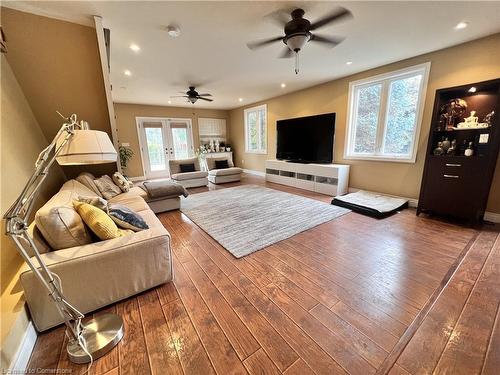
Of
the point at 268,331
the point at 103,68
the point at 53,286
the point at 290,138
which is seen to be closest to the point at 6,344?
the point at 53,286

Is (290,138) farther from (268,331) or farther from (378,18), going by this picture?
(268,331)

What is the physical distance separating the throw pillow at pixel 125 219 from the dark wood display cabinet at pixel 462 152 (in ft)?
13.2

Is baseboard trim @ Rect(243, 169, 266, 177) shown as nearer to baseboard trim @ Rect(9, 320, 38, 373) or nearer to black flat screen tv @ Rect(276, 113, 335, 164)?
black flat screen tv @ Rect(276, 113, 335, 164)

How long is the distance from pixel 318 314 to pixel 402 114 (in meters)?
3.95

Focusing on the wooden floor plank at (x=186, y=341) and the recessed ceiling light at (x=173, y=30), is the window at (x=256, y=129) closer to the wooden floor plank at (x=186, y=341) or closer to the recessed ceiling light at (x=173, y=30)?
the recessed ceiling light at (x=173, y=30)

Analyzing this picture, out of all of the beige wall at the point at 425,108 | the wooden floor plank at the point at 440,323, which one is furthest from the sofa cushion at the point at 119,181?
the beige wall at the point at 425,108

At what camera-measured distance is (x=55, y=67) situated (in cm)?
241

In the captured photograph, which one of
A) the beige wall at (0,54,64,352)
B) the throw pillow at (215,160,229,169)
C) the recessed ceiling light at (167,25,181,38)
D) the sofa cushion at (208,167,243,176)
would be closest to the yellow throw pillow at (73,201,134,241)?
the beige wall at (0,54,64,352)

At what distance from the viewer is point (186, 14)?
2207 millimetres

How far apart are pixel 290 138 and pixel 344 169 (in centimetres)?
177

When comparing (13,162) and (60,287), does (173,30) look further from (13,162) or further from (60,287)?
(60,287)

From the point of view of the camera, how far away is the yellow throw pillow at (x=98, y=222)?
157 cm

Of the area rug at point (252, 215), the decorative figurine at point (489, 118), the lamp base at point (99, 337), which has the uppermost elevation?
the decorative figurine at point (489, 118)

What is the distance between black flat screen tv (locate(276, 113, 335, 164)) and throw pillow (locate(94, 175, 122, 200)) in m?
4.19
